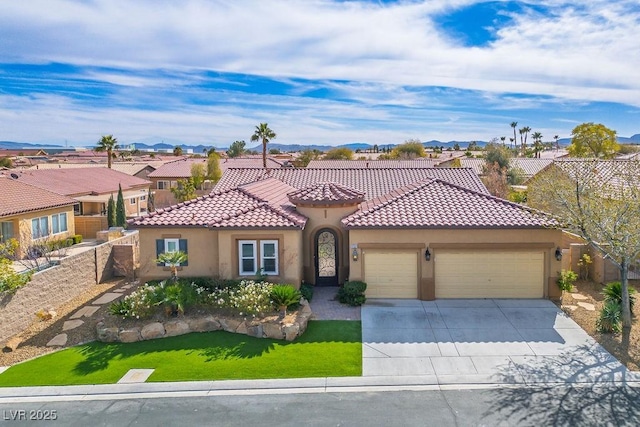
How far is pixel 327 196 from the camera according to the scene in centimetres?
2070

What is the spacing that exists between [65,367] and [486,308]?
14.2 meters

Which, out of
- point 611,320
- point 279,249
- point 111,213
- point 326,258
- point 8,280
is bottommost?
point 611,320

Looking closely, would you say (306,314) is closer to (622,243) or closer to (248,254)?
(248,254)

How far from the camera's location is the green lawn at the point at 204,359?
13.4m

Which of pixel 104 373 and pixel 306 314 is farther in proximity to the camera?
pixel 306 314

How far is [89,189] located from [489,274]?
37.2m

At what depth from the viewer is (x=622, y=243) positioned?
1454 centimetres

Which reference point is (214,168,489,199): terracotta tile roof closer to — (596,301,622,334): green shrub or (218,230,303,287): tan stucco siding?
(218,230,303,287): tan stucco siding

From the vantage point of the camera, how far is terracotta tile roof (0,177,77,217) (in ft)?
94.3

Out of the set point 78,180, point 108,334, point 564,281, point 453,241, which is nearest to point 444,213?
point 453,241

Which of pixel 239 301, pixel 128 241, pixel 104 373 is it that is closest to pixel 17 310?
pixel 104 373

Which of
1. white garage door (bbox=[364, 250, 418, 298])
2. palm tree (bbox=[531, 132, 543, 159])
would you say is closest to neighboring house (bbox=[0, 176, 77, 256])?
white garage door (bbox=[364, 250, 418, 298])

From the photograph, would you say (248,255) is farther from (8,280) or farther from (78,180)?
(78,180)

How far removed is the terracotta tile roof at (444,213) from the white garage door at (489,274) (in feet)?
4.03
